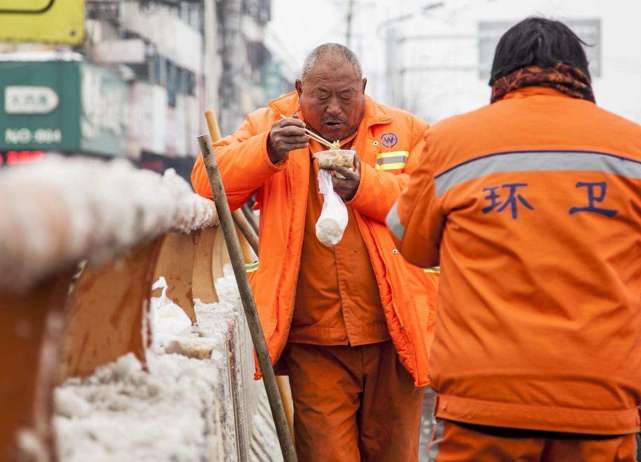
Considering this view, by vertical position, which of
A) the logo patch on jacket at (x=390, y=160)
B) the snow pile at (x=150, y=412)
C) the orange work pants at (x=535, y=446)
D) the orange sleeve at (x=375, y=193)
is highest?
the logo patch on jacket at (x=390, y=160)

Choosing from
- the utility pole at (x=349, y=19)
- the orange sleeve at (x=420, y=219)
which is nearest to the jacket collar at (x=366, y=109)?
the orange sleeve at (x=420, y=219)

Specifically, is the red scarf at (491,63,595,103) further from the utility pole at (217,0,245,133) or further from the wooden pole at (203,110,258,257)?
the utility pole at (217,0,245,133)

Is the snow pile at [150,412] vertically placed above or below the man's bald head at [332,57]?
below

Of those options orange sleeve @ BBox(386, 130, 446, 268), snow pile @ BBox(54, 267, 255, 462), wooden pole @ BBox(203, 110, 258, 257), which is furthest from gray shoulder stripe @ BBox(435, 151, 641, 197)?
wooden pole @ BBox(203, 110, 258, 257)

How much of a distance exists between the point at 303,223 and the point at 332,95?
1.73 feet

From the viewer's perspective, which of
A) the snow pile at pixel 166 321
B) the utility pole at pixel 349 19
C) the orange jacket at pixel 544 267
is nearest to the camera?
the orange jacket at pixel 544 267

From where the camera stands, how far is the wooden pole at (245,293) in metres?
3.99

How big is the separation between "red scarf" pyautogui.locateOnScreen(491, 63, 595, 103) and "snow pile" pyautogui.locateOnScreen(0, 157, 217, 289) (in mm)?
1595

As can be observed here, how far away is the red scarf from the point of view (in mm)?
3205

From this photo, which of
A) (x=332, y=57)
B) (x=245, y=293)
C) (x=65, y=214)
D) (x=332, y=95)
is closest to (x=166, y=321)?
(x=245, y=293)

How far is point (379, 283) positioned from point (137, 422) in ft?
7.42

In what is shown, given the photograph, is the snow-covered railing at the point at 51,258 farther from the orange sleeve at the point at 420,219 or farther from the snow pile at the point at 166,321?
the orange sleeve at the point at 420,219

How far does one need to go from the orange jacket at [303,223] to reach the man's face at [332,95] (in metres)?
0.12

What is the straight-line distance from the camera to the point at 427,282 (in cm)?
461
